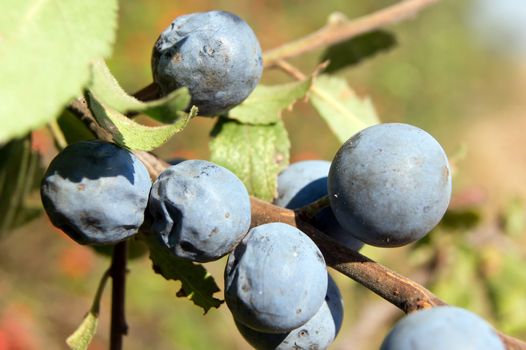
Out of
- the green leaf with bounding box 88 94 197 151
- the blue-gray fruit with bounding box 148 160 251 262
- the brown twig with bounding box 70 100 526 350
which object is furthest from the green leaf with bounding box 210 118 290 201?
the green leaf with bounding box 88 94 197 151

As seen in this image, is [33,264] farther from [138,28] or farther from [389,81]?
[389,81]

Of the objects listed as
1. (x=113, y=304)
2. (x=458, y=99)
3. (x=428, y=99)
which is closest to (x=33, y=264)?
(x=113, y=304)

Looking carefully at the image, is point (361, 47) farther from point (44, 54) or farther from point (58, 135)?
point (44, 54)

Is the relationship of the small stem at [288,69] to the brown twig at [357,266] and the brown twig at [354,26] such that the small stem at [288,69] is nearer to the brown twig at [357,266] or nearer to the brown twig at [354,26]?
the brown twig at [354,26]

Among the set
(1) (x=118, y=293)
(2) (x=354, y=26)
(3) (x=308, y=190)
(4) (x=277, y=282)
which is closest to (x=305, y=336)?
(4) (x=277, y=282)

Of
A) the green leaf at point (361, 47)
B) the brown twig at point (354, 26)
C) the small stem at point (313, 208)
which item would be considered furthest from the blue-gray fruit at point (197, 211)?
the green leaf at point (361, 47)
